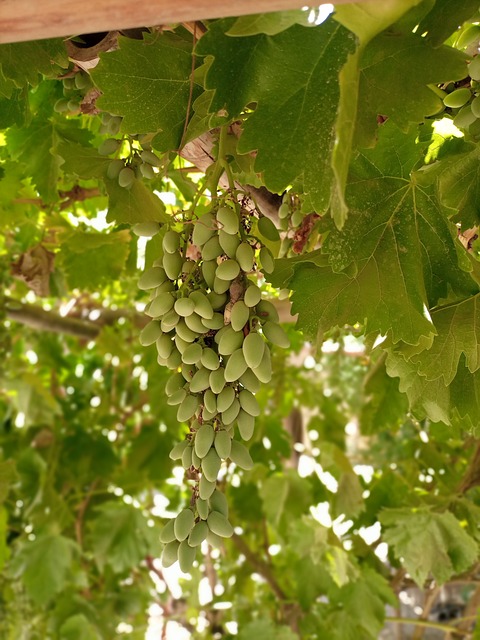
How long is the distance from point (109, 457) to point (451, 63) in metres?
2.08

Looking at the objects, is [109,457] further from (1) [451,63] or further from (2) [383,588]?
(1) [451,63]

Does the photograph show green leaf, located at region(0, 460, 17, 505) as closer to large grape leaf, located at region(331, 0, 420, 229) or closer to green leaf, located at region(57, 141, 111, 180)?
Answer: green leaf, located at region(57, 141, 111, 180)

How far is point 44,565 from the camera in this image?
2205 mm

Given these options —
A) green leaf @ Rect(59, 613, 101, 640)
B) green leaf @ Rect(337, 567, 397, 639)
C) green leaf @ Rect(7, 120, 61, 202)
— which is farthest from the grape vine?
green leaf @ Rect(59, 613, 101, 640)

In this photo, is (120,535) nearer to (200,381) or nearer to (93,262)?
(93,262)

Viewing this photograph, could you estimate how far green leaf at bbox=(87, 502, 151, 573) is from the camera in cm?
226

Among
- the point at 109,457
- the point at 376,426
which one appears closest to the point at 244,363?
the point at 376,426

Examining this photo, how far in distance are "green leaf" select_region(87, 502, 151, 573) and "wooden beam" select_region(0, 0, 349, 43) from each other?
1951 mm

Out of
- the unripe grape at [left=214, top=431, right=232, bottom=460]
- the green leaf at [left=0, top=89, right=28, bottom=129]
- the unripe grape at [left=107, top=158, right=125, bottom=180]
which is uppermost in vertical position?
the green leaf at [left=0, top=89, right=28, bottom=129]

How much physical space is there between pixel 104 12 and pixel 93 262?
45.4 inches

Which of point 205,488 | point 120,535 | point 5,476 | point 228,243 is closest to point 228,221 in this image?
point 228,243

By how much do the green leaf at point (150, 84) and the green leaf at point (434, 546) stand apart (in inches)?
41.1

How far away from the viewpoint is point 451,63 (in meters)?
0.64

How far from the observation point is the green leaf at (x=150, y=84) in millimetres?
755
